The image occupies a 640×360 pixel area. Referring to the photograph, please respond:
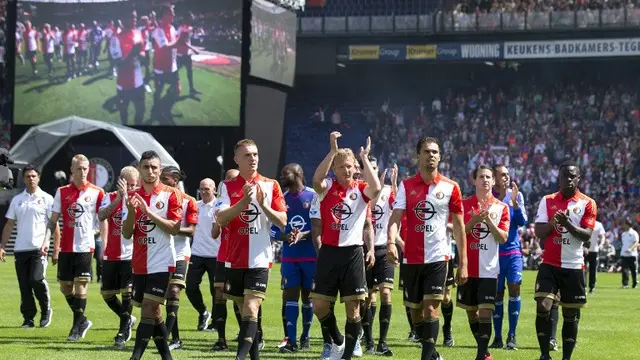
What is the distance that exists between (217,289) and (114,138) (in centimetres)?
3388

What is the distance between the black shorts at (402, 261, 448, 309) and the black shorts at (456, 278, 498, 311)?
69.4 inches

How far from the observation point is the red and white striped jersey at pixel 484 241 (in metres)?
15.4

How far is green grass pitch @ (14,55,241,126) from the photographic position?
1909 inches

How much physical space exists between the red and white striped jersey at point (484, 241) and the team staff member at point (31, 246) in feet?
21.7

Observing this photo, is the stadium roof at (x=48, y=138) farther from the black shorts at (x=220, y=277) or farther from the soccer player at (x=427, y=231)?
the soccer player at (x=427, y=231)

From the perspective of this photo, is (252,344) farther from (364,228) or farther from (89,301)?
(89,301)

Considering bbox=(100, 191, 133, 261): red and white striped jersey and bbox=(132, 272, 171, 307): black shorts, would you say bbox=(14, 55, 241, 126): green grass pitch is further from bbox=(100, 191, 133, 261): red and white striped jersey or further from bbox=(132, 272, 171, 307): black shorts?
bbox=(132, 272, 171, 307): black shorts

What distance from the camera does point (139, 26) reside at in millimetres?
49312

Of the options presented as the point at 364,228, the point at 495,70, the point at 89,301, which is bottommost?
the point at 89,301

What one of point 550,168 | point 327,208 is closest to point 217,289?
point 327,208

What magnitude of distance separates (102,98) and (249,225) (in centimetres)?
3743

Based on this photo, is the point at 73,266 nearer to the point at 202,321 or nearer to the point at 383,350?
the point at 202,321

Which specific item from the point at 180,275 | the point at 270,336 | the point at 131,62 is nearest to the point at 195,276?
the point at 270,336

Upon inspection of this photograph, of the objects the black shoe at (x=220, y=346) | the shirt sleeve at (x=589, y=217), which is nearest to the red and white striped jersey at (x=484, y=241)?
the shirt sleeve at (x=589, y=217)
